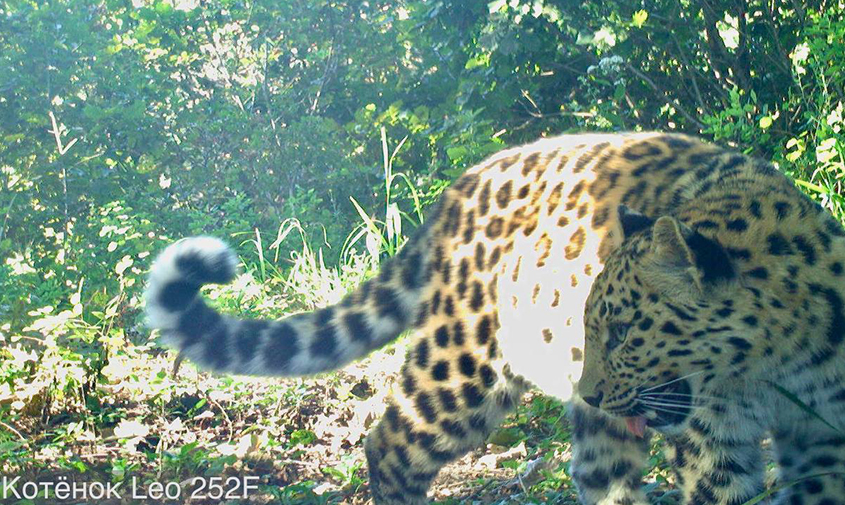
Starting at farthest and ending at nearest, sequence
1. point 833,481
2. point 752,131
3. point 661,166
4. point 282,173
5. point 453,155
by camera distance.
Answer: point 282,173 → point 453,155 → point 752,131 → point 661,166 → point 833,481

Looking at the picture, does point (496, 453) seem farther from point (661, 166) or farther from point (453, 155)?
point (453, 155)

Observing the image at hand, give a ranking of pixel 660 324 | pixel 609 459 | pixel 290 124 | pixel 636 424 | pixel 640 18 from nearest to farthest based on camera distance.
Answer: pixel 660 324, pixel 636 424, pixel 609 459, pixel 640 18, pixel 290 124

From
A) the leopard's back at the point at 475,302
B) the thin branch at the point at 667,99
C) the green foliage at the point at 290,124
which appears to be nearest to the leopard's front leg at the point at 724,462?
the leopard's back at the point at 475,302

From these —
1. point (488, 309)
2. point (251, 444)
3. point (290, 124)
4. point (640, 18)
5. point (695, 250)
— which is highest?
point (695, 250)

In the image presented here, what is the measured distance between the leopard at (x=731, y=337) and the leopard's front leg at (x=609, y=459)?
409 mm

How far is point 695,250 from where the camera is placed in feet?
9.21

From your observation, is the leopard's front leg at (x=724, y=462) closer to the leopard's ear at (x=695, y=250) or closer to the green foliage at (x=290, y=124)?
the leopard's ear at (x=695, y=250)

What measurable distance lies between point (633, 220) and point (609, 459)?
3.49ft

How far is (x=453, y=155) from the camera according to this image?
6.93 meters

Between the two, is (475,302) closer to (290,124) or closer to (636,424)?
(636,424)

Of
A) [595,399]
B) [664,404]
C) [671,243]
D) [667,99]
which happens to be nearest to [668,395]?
[664,404]

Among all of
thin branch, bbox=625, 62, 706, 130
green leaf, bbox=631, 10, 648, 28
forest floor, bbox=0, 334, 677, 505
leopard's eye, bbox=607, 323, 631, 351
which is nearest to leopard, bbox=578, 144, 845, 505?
leopard's eye, bbox=607, 323, 631, 351

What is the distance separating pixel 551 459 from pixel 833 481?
5.31ft

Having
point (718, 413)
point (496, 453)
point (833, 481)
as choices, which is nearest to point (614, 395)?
point (718, 413)
